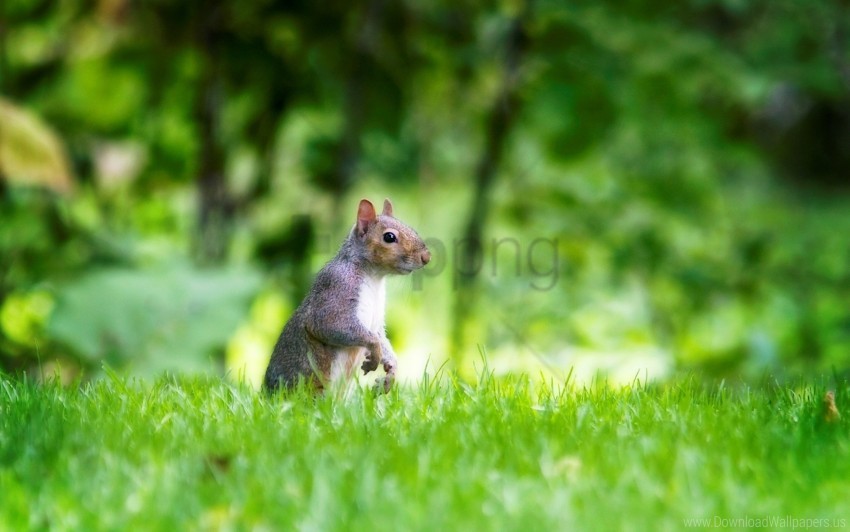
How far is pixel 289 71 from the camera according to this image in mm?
6180

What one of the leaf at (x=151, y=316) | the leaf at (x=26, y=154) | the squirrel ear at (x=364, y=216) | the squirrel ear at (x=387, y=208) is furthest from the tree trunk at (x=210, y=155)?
the squirrel ear at (x=364, y=216)

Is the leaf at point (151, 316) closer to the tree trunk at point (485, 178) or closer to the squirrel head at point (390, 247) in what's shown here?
the tree trunk at point (485, 178)

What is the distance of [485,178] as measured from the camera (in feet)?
19.8

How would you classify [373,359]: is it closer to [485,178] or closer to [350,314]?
[350,314]

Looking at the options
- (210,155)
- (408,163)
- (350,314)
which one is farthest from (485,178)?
(350,314)

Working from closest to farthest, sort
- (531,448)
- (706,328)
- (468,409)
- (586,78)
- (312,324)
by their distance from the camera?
(531,448), (468,409), (312,324), (586,78), (706,328)

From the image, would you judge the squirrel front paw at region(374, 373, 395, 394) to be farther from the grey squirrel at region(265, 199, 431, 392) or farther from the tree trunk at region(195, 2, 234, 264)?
the tree trunk at region(195, 2, 234, 264)

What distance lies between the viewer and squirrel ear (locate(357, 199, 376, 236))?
3473 mm

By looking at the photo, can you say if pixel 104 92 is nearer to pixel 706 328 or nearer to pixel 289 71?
pixel 289 71

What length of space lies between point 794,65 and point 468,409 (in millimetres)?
3550

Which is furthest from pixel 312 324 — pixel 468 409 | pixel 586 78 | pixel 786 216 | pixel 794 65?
pixel 786 216

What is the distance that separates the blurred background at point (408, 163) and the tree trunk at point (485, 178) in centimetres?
2

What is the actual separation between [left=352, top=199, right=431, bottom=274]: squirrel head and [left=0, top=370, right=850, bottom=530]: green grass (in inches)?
15.5

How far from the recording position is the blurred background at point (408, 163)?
211 inches
